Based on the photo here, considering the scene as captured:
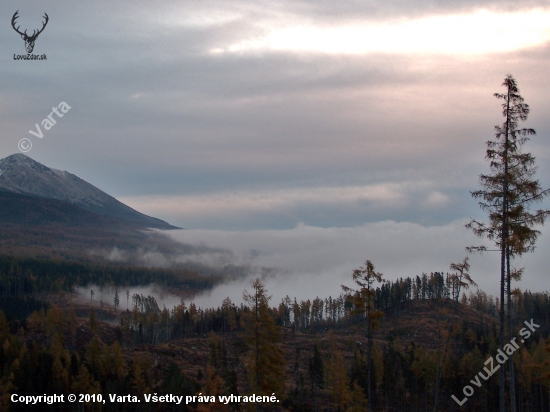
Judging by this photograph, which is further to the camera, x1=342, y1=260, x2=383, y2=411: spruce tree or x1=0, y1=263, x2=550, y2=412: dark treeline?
x1=0, y1=263, x2=550, y2=412: dark treeline

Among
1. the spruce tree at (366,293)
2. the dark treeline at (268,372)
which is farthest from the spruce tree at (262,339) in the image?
the spruce tree at (366,293)

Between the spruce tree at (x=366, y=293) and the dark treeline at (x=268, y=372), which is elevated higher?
the spruce tree at (x=366, y=293)

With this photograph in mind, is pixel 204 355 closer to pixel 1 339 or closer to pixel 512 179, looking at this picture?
pixel 1 339

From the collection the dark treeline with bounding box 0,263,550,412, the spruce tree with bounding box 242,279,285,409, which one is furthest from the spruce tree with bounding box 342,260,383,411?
the spruce tree with bounding box 242,279,285,409

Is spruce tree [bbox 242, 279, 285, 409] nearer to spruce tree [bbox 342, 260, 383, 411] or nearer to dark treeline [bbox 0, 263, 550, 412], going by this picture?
dark treeline [bbox 0, 263, 550, 412]

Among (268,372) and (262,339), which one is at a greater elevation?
(262,339)

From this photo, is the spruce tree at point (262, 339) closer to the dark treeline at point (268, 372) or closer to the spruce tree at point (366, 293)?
the dark treeline at point (268, 372)

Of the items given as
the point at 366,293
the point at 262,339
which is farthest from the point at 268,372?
the point at 366,293

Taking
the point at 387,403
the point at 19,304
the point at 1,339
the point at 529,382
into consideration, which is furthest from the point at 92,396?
the point at 19,304

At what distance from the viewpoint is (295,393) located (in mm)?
87125

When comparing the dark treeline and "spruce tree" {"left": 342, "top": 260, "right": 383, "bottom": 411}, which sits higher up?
"spruce tree" {"left": 342, "top": 260, "right": 383, "bottom": 411}

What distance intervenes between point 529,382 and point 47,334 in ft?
330

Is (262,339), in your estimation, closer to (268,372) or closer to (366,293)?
(268,372)

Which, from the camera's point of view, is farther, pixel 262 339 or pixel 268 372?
pixel 268 372
